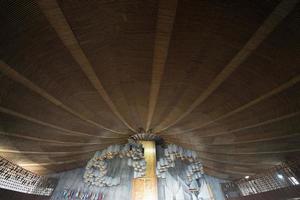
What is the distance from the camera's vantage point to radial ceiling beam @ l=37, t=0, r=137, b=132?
1.50 meters

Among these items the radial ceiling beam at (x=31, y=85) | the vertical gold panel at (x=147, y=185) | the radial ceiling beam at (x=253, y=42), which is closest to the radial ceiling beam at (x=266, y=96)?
the radial ceiling beam at (x=253, y=42)

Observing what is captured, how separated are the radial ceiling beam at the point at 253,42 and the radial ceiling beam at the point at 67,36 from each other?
1798 mm

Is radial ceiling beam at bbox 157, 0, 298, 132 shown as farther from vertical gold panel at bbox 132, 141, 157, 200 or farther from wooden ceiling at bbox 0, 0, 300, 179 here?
vertical gold panel at bbox 132, 141, 157, 200

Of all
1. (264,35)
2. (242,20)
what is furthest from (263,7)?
(264,35)

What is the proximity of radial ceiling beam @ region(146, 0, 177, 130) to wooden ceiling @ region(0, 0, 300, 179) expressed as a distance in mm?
11

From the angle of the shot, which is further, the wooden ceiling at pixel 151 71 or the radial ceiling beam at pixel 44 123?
the radial ceiling beam at pixel 44 123

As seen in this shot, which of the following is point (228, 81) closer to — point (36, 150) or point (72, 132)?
point (72, 132)

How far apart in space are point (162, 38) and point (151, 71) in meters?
0.60

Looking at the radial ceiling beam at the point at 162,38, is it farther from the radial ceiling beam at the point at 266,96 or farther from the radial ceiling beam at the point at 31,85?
the radial ceiling beam at the point at 31,85

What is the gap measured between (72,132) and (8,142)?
1.32 meters

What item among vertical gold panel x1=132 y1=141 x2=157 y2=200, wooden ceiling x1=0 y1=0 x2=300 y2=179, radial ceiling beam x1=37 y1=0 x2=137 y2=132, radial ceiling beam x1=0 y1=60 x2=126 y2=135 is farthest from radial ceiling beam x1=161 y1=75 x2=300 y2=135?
radial ceiling beam x1=0 y1=60 x2=126 y2=135

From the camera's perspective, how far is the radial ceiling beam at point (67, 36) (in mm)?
1499

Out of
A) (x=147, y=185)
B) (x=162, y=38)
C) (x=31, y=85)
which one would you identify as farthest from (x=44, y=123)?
(x=162, y=38)

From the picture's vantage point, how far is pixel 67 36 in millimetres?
1763
